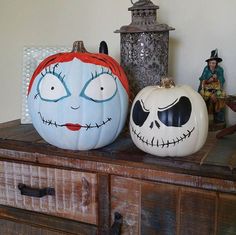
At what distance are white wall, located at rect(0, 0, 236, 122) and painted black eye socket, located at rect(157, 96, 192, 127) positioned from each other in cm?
41

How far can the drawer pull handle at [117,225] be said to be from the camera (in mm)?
706

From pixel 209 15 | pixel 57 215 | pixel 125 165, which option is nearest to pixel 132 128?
pixel 125 165

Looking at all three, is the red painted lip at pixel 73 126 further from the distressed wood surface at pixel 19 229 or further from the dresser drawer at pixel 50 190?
the distressed wood surface at pixel 19 229

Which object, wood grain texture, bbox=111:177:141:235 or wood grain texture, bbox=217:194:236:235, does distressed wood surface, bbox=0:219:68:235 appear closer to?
wood grain texture, bbox=111:177:141:235

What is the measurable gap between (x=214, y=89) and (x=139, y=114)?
0.32m

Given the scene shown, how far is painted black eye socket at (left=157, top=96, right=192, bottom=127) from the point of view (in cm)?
65

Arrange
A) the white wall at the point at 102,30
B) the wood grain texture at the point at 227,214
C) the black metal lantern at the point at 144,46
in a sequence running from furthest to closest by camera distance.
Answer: the white wall at the point at 102,30 → the black metal lantern at the point at 144,46 → the wood grain texture at the point at 227,214

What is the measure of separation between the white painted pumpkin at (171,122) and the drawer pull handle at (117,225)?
6.6 inches

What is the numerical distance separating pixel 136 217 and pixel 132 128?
0.65 feet

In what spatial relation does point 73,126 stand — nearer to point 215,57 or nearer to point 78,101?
point 78,101

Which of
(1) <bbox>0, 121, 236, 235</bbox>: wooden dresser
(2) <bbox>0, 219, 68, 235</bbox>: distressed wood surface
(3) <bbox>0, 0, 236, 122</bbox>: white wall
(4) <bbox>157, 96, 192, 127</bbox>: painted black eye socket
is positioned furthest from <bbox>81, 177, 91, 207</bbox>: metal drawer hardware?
(3) <bbox>0, 0, 236, 122</bbox>: white wall

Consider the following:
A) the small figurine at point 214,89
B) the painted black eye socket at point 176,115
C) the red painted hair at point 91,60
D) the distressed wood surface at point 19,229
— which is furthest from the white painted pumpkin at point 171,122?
the distressed wood surface at point 19,229

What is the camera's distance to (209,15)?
983 millimetres

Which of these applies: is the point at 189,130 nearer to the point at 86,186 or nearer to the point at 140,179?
the point at 140,179
